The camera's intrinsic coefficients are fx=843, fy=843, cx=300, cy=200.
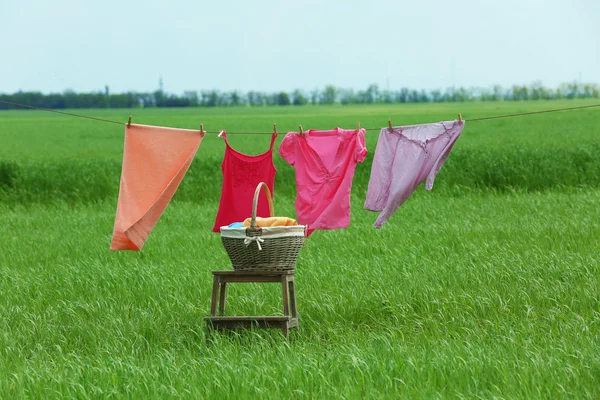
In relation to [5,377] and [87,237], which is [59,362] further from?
[87,237]

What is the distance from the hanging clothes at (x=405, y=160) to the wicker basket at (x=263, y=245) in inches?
40.0

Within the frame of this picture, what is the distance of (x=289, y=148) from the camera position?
24.6 ft

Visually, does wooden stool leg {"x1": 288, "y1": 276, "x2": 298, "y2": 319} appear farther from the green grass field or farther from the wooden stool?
the green grass field

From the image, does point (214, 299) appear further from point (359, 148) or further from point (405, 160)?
point (405, 160)

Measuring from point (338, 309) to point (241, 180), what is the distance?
1408 mm

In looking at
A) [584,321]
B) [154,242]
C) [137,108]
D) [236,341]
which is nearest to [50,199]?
[154,242]

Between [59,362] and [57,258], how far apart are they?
5.28 meters

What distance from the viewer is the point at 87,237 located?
41.5 feet

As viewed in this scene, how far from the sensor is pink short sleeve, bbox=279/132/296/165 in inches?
293

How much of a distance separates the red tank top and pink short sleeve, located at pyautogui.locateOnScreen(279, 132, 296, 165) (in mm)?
132

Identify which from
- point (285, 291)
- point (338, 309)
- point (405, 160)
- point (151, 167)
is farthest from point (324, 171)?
point (151, 167)

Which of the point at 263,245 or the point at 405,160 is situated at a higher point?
the point at 405,160

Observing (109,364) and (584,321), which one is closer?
(109,364)

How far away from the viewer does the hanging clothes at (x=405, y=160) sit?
7.29 metres
